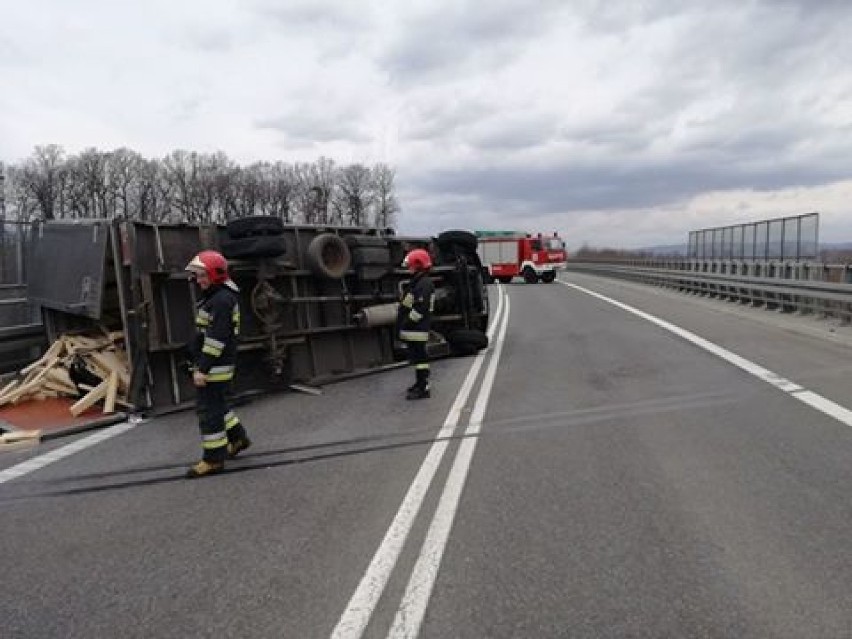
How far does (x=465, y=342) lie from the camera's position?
13.3 meters

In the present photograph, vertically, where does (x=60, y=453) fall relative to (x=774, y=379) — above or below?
above

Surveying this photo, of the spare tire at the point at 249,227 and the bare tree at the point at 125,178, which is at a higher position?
the bare tree at the point at 125,178

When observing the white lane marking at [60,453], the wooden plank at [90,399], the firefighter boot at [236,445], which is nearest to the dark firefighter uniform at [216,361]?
the firefighter boot at [236,445]

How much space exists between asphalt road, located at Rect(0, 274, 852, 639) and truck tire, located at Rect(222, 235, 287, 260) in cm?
199

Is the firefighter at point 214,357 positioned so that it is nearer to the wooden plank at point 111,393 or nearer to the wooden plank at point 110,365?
the wooden plank at point 111,393

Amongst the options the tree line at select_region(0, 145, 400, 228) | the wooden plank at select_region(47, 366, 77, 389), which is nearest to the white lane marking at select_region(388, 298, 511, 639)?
the wooden plank at select_region(47, 366, 77, 389)

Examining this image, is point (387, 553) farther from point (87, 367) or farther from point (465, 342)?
point (465, 342)

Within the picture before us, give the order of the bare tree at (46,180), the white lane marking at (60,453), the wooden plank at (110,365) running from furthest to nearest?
the bare tree at (46,180) → the wooden plank at (110,365) → the white lane marking at (60,453)

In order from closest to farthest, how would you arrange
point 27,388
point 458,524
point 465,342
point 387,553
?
point 387,553 < point 458,524 < point 27,388 < point 465,342

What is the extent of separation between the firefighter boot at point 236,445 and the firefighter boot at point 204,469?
435 mm

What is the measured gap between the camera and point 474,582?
393 cm

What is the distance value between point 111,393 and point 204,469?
3.24 metres

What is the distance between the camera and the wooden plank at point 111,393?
8719mm

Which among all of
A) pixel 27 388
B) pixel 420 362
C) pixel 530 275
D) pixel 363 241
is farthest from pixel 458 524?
pixel 530 275
